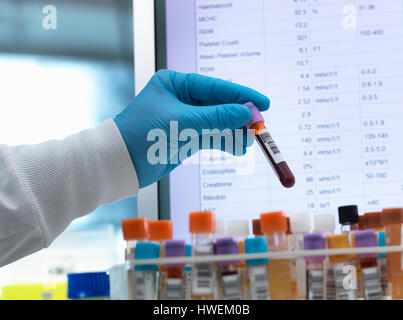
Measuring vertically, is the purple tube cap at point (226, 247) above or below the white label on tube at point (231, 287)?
above

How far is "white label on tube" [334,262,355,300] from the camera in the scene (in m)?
0.71

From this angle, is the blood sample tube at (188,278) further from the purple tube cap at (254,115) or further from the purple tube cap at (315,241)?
the purple tube cap at (254,115)

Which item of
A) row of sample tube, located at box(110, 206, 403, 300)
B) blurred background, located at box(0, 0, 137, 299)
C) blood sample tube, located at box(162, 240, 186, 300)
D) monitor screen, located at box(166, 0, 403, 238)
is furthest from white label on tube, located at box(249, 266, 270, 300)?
blurred background, located at box(0, 0, 137, 299)

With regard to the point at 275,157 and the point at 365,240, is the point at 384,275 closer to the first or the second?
the point at 365,240

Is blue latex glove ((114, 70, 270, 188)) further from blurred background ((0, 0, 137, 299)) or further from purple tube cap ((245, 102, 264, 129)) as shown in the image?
blurred background ((0, 0, 137, 299))

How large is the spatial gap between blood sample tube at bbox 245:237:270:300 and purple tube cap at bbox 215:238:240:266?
0.02 meters

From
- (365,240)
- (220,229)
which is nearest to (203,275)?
(220,229)

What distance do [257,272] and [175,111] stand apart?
0.41 metres

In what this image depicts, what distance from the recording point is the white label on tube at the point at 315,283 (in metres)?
0.72

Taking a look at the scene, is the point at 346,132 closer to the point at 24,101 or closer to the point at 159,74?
the point at 159,74

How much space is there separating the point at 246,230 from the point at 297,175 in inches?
19.2

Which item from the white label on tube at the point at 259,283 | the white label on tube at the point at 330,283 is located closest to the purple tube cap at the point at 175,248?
the white label on tube at the point at 259,283

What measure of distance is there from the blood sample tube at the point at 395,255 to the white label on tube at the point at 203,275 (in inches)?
10.2
